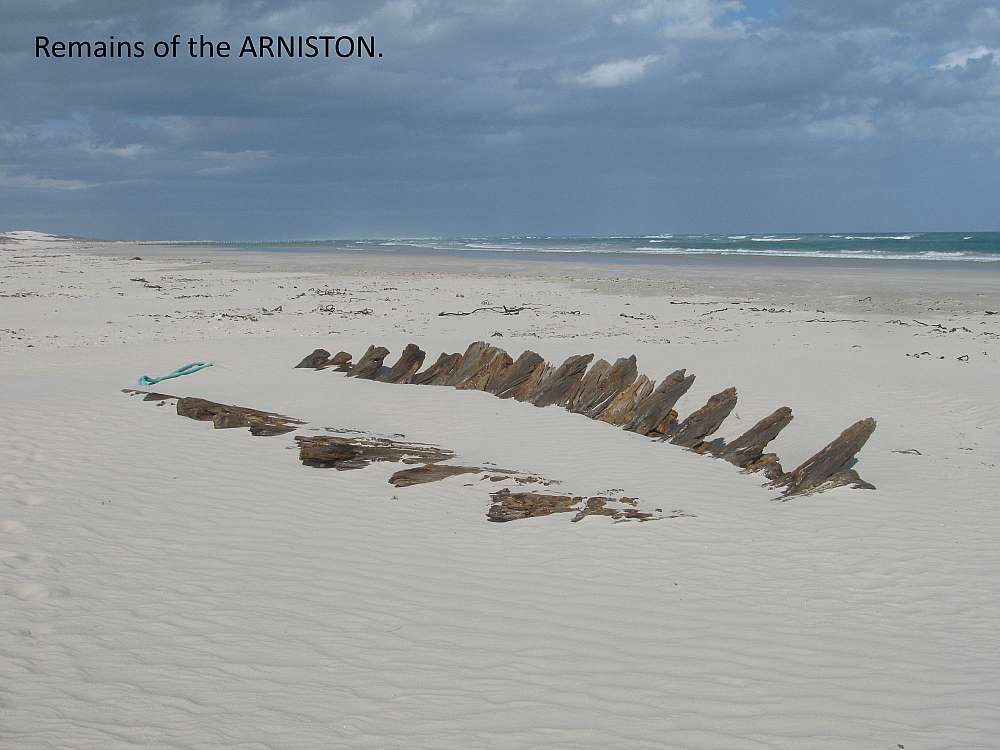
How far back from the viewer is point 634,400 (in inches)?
431

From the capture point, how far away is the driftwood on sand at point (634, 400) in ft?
27.3

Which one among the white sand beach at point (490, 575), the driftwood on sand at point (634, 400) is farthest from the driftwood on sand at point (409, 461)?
the driftwood on sand at point (634, 400)

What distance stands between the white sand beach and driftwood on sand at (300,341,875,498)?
26 centimetres

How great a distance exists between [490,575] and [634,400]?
17.3 ft

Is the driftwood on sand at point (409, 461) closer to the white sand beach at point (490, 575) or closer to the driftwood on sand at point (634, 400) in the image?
the white sand beach at point (490, 575)

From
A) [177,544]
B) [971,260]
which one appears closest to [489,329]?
[177,544]

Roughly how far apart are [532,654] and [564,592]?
40.2 inches

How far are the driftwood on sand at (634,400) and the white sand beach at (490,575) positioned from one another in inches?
10.4

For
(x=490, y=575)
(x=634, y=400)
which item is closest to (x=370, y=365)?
(x=634, y=400)

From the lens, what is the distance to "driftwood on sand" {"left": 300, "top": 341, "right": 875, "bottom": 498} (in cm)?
833

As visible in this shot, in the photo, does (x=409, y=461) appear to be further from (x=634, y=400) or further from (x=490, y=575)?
(x=634, y=400)

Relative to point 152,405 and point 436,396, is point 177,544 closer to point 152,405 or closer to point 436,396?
A: point 152,405

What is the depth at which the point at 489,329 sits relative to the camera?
18906mm

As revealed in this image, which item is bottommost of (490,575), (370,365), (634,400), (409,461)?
(490,575)
